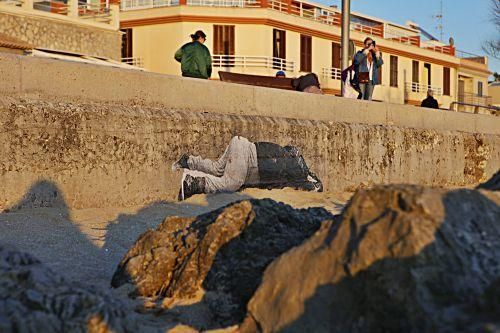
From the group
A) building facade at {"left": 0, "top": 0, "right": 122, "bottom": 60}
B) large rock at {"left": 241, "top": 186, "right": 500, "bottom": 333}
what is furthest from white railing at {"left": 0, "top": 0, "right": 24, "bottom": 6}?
large rock at {"left": 241, "top": 186, "right": 500, "bottom": 333}

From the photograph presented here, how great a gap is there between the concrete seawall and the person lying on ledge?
0.37 ft

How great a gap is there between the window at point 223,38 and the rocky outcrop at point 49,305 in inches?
1022

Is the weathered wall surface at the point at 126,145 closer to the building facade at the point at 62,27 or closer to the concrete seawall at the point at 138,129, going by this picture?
the concrete seawall at the point at 138,129

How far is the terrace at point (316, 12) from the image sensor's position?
29438mm

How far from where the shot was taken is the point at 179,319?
3.46 m

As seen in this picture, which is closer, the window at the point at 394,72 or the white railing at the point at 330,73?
the white railing at the point at 330,73

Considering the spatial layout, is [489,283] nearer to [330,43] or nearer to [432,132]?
[432,132]

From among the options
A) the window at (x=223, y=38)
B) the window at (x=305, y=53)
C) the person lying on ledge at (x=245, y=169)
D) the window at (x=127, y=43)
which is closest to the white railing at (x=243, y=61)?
the window at (x=223, y=38)

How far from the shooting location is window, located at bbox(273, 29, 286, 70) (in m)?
29.1

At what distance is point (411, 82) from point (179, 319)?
35328 mm

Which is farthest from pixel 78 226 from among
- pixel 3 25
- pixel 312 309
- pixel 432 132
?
pixel 3 25

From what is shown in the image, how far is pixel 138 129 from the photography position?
6.86 metres

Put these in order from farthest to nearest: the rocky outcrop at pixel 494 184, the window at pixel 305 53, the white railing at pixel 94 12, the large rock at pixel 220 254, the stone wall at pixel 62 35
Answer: the window at pixel 305 53 < the white railing at pixel 94 12 < the stone wall at pixel 62 35 < the large rock at pixel 220 254 < the rocky outcrop at pixel 494 184

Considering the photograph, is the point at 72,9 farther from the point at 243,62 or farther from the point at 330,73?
the point at 330,73
